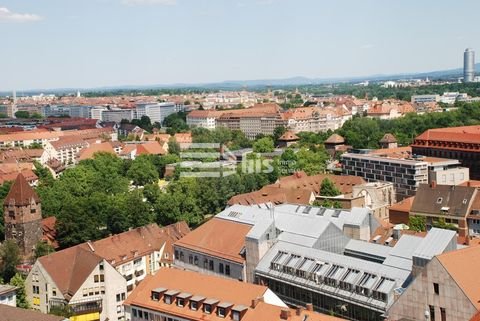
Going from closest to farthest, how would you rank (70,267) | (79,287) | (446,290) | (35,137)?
1. (446,290)
2. (79,287)
3. (70,267)
4. (35,137)

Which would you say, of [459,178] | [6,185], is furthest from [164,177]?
[459,178]

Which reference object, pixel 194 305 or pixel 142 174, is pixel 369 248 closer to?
pixel 194 305

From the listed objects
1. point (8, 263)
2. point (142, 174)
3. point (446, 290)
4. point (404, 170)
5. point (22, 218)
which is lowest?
point (8, 263)

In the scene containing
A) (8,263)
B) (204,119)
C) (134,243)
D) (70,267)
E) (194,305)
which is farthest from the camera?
(204,119)

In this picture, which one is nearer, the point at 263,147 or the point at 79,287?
the point at 79,287

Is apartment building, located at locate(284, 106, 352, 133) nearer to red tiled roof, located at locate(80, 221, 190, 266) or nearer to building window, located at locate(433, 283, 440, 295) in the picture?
red tiled roof, located at locate(80, 221, 190, 266)

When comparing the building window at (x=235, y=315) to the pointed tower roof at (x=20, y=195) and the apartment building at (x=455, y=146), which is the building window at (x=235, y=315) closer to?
the pointed tower roof at (x=20, y=195)

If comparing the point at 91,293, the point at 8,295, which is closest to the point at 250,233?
the point at 91,293
